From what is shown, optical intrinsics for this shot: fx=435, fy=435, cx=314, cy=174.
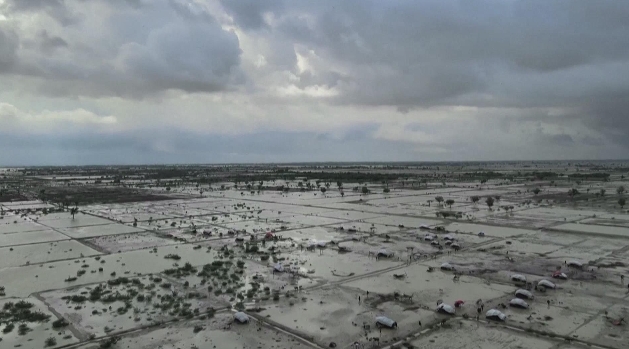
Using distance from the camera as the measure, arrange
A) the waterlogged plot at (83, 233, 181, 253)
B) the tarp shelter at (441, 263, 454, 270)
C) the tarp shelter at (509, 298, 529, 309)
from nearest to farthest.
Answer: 1. the tarp shelter at (509, 298, 529, 309)
2. the tarp shelter at (441, 263, 454, 270)
3. the waterlogged plot at (83, 233, 181, 253)

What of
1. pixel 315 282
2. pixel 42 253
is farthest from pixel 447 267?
pixel 42 253

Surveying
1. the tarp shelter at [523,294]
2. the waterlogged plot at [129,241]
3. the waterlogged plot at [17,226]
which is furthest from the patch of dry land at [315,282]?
the tarp shelter at [523,294]

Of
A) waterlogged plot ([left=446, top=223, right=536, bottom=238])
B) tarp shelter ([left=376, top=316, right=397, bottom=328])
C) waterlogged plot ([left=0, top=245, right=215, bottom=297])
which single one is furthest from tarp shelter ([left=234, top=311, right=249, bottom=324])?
waterlogged plot ([left=446, top=223, right=536, bottom=238])

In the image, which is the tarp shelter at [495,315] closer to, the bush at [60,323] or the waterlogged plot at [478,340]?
the waterlogged plot at [478,340]

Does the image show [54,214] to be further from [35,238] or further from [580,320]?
[580,320]

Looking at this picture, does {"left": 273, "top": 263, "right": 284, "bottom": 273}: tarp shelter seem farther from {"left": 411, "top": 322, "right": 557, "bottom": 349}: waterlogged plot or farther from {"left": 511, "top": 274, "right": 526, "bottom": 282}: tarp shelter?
{"left": 511, "top": 274, "right": 526, "bottom": 282}: tarp shelter

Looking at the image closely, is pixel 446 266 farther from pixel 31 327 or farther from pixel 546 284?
pixel 31 327
